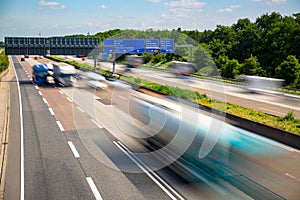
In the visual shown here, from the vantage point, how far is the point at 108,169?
12414 millimetres

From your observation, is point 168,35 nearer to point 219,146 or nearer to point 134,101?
point 134,101

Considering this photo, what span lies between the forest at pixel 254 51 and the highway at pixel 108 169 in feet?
115

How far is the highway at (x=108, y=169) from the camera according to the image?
10242 mm

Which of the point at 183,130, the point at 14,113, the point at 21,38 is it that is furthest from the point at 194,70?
the point at 183,130

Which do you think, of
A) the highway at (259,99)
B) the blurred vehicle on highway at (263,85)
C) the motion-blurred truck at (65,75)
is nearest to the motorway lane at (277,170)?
the highway at (259,99)

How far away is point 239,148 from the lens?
11625 millimetres

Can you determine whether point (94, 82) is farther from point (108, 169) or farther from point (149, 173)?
point (149, 173)

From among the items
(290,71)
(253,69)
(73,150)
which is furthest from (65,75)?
(253,69)

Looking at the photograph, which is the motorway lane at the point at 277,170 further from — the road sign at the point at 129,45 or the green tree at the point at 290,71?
the road sign at the point at 129,45

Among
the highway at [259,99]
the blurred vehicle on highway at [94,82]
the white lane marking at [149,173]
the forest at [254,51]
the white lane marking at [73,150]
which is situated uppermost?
the forest at [254,51]

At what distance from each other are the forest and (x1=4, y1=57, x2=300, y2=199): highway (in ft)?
115

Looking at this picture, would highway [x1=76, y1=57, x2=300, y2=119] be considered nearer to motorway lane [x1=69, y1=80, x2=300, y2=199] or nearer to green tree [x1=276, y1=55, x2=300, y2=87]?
motorway lane [x1=69, y1=80, x2=300, y2=199]

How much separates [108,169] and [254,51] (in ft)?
203

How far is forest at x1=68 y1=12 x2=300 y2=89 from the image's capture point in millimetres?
54375
